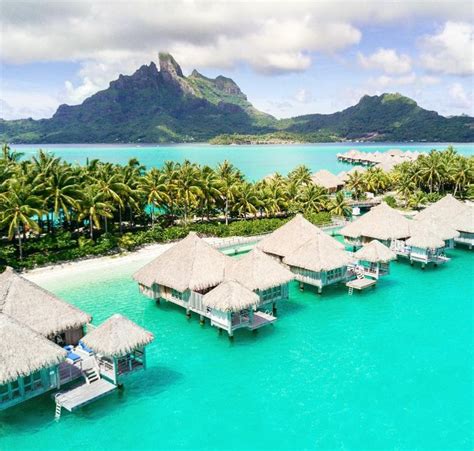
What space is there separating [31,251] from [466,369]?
29.0 m

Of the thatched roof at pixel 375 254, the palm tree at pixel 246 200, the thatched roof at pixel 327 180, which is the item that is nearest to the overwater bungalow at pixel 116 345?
the thatched roof at pixel 375 254

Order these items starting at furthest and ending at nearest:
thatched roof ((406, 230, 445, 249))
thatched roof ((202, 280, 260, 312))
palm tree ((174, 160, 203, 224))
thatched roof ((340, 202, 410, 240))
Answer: palm tree ((174, 160, 203, 224)) < thatched roof ((340, 202, 410, 240)) < thatched roof ((406, 230, 445, 249)) < thatched roof ((202, 280, 260, 312))

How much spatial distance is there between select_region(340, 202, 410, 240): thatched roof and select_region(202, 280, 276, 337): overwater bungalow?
15.8 m

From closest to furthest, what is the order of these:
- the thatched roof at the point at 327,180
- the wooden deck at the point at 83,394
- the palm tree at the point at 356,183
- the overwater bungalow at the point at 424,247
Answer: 1. the wooden deck at the point at 83,394
2. the overwater bungalow at the point at 424,247
3. the palm tree at the point at 356,183
4. the thatched roof at the point at 327,180

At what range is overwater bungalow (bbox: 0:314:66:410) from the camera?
14555 millimetres

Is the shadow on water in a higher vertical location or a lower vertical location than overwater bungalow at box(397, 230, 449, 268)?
lower

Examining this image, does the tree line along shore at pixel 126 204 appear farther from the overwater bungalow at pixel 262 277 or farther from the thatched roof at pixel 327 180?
the overwater bungalow at pixel 262 277

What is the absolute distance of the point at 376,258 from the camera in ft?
92.8

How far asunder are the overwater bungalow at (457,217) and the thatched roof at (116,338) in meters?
29.5

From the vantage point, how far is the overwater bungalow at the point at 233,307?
20.3 m

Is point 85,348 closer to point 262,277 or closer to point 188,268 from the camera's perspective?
point 188,268

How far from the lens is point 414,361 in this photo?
1942 centimetres

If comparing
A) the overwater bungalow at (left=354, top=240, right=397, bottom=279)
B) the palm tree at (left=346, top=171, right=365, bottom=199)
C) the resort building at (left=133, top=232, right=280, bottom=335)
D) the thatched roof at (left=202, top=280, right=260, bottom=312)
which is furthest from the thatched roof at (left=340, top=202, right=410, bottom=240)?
the palm tree at (left=346, top=171, right=365, bottom=199)

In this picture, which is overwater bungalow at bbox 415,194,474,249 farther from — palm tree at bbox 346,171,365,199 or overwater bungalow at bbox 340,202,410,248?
palm tree at bbox 346,171,365,199
